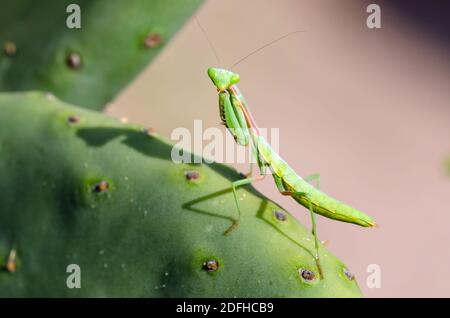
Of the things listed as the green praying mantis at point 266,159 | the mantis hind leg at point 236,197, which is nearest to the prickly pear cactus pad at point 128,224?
the mantis hind leg at point 236,197

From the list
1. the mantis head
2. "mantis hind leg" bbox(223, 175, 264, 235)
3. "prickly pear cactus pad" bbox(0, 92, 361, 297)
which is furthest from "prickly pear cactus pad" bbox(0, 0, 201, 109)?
"mantis hind leg" bbox(223, 175, 264, 235)

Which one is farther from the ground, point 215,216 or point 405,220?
point 405,220

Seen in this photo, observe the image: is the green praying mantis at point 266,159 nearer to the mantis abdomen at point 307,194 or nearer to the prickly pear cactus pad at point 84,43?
the mantis abdomen at point 307,194
